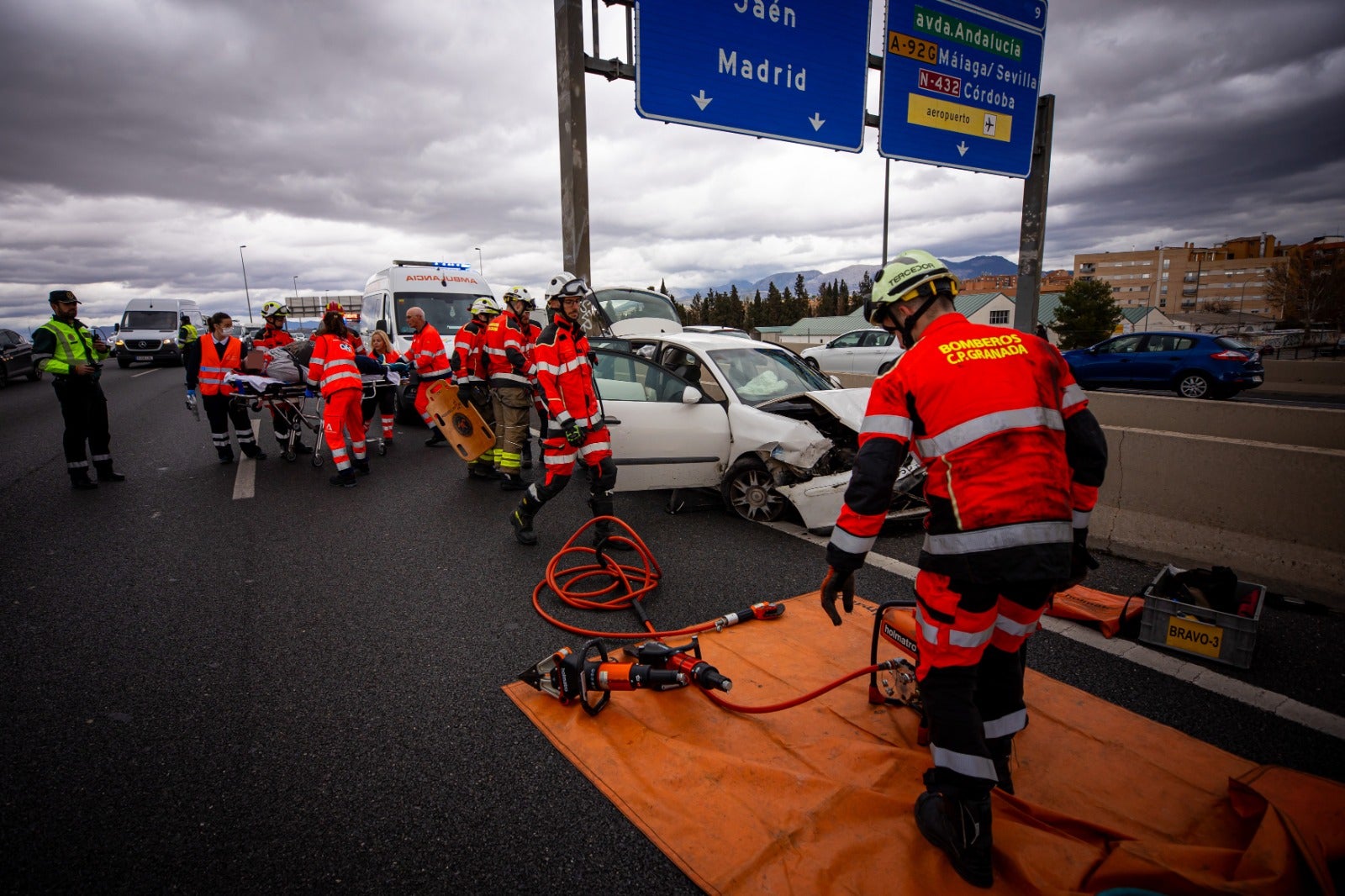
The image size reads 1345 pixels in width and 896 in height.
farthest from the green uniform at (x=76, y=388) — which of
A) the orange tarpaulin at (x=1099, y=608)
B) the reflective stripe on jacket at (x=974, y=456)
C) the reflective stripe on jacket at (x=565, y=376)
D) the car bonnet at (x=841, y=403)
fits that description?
the orange tarpaulin at (x=1099, y=608)

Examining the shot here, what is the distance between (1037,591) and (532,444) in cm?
734

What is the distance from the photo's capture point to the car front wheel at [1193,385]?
13938mm

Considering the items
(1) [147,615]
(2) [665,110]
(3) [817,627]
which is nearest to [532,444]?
(2) [665,110]

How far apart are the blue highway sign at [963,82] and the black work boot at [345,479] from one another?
8002mm

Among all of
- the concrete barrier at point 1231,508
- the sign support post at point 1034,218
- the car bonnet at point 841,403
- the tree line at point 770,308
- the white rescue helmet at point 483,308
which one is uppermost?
the tree line at point 770,308

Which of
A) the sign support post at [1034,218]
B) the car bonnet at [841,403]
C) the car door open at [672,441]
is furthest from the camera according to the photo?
the sign support post at [1034,218]

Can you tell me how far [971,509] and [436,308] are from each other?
445 inches

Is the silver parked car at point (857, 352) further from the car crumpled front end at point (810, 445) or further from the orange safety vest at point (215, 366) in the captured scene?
the orange safety vest at point (215, 366)

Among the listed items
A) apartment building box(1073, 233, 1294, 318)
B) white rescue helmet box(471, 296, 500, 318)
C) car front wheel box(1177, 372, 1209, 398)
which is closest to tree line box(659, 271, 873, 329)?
apartment building box(1073, 233, 1294, 318)

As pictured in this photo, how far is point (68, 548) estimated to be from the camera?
4.70 metres

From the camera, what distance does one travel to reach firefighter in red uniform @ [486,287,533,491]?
6.16 metres

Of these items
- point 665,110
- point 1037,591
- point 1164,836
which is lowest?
point 1164,836

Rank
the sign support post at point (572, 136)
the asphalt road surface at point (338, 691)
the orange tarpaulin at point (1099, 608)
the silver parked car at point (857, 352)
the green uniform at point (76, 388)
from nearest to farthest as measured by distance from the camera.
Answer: the asphalt road surface at point (338, 691), the orange tarpaulin at point (1099, 608), the green uniform at point (76, 388), the sign support post at point (572, 136), the silver parked car at point (857, 352)

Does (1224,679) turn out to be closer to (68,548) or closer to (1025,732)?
(1025,732)
